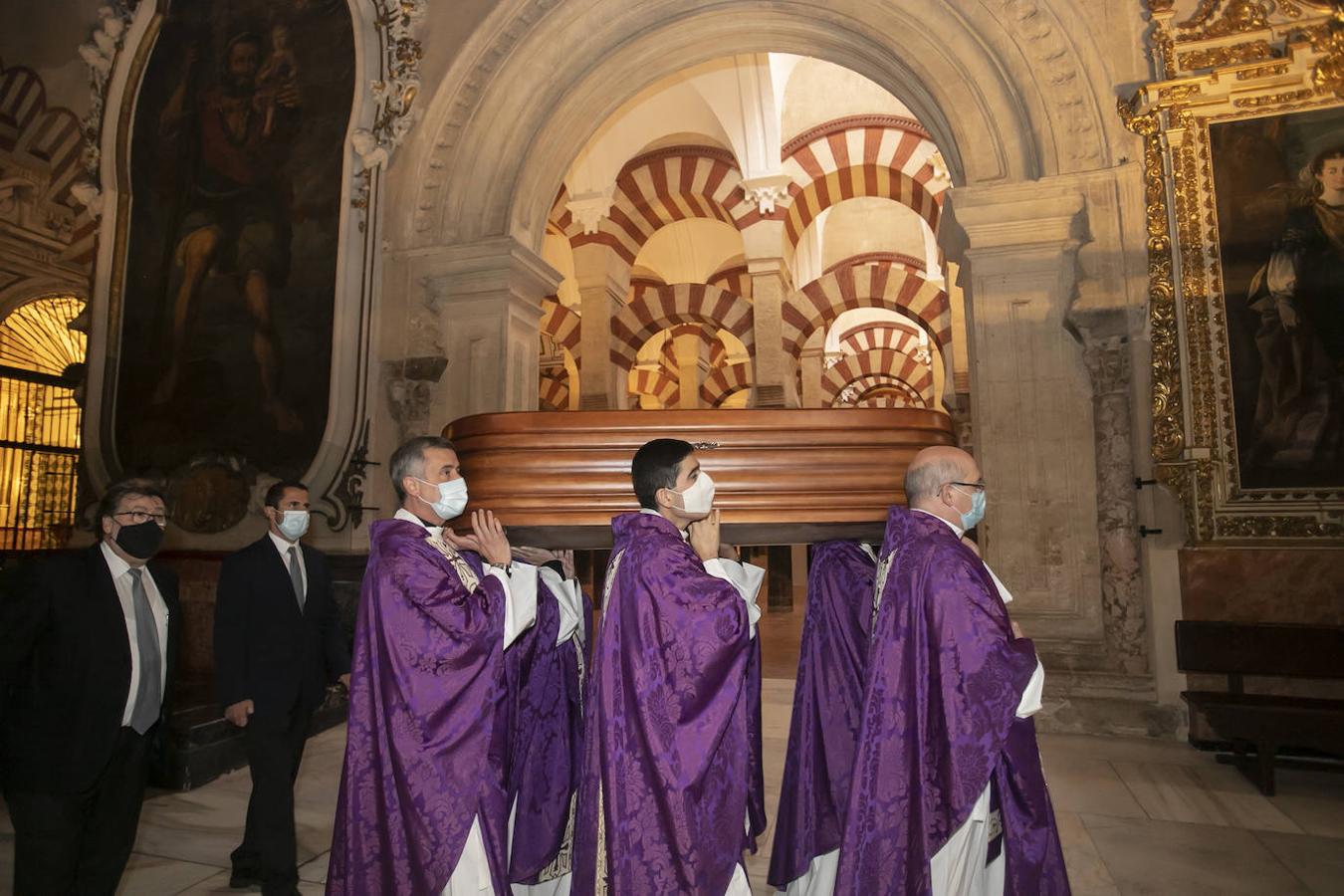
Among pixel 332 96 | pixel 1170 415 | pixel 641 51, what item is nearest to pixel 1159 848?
pixel 1170 415

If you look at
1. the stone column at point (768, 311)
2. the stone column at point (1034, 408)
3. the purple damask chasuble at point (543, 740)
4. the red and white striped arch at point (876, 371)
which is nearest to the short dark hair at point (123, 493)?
the purple damask chasuble at point (543, 740)

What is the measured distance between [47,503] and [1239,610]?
377 inches

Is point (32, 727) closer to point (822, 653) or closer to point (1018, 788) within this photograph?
point (822, 653)

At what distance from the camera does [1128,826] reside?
3.03 meters

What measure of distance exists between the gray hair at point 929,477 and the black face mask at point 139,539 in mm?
1923

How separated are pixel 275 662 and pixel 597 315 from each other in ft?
22.4

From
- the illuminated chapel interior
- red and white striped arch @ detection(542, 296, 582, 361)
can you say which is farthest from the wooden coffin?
red and white striped arch @ detection(542, 296, 582, 361)

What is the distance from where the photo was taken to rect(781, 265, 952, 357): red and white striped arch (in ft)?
35.8

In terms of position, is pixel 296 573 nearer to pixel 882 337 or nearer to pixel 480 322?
pixel 480 322

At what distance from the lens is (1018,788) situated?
1952mm

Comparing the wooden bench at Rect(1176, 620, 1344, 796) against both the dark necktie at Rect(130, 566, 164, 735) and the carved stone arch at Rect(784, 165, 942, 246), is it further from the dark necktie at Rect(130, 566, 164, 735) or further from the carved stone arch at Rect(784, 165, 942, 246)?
the carved stone arch at Rect(784, 165, 942, 246)

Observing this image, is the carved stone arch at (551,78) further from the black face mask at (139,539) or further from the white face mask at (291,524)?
the black face mask at (139,539)

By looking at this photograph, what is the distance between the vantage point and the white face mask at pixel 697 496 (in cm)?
204

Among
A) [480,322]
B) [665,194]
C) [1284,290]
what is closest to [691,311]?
[665,194]
